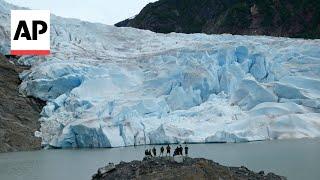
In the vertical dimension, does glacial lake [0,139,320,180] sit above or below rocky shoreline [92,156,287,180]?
below

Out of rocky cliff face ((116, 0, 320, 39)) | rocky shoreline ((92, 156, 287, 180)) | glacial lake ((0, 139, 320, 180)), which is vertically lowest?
glacial lake ((0, 139, 320, 180))

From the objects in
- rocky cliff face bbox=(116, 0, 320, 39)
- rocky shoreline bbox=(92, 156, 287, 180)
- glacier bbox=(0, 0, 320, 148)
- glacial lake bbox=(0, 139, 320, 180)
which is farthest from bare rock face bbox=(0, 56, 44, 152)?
rocky cliff face bbox=(116, 0, 320, 39)

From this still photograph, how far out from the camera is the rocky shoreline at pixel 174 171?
A: 454 inches

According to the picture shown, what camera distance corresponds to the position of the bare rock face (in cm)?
2673

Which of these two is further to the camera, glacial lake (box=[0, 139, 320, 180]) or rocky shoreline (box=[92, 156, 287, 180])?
glacial lake (box=[0, 139, 320, 180])

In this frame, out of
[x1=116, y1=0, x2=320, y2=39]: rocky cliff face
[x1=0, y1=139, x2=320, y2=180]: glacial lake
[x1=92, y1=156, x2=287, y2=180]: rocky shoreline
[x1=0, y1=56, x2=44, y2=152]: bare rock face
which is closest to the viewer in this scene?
[x1=92, y1=156, x2=287, y2=180]: rocky shoreline

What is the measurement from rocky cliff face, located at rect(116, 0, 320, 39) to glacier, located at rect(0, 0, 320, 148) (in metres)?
23.7

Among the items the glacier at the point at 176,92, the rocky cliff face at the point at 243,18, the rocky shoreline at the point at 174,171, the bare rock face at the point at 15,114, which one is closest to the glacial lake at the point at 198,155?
the glacier at the point at 176,92

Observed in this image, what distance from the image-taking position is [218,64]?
2992 centimetres

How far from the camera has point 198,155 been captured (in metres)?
19.9

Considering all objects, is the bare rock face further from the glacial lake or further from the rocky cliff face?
the rocky cliff face

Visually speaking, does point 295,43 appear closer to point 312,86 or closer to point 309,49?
point 309,49

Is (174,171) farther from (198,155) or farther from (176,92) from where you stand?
(176,92)

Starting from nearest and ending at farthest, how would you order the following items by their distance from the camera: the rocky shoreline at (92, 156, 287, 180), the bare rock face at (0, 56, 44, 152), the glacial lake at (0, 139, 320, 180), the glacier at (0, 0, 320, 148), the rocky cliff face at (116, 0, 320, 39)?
the rocky shoreline at (92, 156, 287, 180) < the glacial lake at (0, 139, 320, 180) < the glacier at (0, 0, 320, 148) < the bare rock face at (0, 56, 44, 152) < the rocky cliff face at (116, 0, 320, 39)
